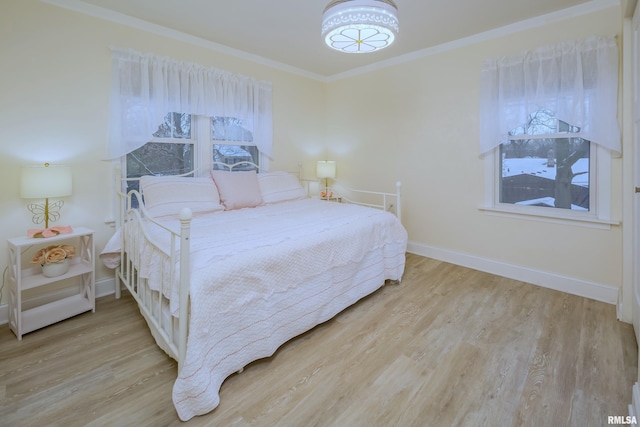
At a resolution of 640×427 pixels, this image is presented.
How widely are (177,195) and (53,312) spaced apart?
1.18 m

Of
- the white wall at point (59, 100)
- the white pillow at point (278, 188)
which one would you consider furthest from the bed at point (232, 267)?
the white wall at point (59, 100)

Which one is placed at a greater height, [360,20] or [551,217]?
[360,20]

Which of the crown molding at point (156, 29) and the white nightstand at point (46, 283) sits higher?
the crown molding at point (156, 29)

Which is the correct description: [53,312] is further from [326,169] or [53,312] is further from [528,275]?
[528,275]

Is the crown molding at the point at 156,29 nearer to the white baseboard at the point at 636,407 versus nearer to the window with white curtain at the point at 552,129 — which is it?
the window with white curtain at the point at 552,129

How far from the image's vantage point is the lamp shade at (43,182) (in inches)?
81.1

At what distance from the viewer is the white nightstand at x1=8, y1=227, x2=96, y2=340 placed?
2.01 m

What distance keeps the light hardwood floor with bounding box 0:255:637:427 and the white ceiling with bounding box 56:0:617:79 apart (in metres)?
2.40

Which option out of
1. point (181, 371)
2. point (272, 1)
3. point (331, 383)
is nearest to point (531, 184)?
point (331, 383)

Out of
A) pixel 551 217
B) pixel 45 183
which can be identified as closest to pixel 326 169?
pixel 551 217

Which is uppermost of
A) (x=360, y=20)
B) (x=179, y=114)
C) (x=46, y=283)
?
(x=360, y=20)

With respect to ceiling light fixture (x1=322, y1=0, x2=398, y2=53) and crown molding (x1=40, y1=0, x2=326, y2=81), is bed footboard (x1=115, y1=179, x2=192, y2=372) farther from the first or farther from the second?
crown molding (x1=40, y1=0, x2=326, y2=81)

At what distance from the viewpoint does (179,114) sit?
3105 millimetres

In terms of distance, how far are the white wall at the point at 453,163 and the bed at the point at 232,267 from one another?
3.11 ft
